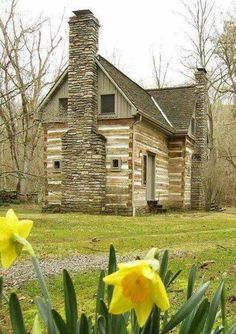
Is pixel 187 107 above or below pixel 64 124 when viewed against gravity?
above

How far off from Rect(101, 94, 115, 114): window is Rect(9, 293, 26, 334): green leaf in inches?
718

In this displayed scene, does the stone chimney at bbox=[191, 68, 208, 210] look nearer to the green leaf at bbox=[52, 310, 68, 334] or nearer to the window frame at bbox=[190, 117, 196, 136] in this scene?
the window frame at bbox=[190, 117, 196, 136]

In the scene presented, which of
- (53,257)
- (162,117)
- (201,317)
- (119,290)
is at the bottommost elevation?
(53,257)

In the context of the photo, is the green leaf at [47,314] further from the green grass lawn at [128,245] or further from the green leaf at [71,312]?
the green grass lawn at [128,245]

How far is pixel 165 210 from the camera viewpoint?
→ 22.2 metres

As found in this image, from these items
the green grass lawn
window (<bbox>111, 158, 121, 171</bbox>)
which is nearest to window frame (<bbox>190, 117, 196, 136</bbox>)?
window (<bbox>111, 158, 121, 171</bbox>)

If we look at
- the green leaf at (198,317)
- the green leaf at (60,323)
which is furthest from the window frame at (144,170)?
the green leaf at (60,323)

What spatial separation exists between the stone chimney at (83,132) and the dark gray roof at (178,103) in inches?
257

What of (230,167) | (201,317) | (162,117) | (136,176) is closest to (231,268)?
(201,317)

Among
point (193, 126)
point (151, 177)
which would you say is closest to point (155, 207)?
point (151, 177)

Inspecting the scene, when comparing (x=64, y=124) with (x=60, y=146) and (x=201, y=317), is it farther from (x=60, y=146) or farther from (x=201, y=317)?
(x=201, y=317)

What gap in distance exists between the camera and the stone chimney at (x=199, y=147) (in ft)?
87.3

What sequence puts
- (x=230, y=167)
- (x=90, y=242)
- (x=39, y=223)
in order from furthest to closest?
1. (x=230, y=167)
2. (x=39, y=223)
3. (x=90, y=242)

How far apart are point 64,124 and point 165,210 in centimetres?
647
